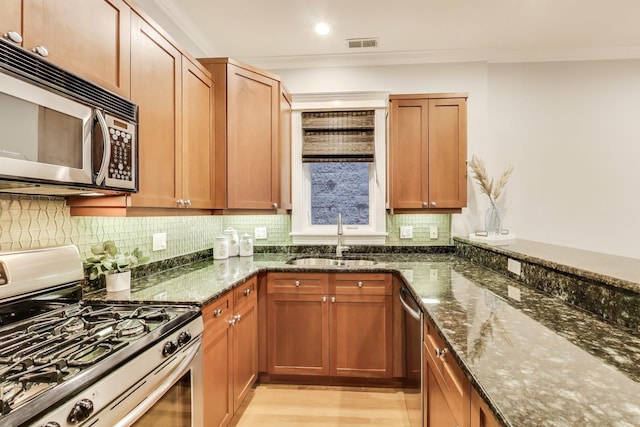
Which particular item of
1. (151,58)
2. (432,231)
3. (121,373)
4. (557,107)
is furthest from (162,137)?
(557,107)

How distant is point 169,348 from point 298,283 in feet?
4.24

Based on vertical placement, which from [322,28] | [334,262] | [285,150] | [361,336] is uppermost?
[322,28]

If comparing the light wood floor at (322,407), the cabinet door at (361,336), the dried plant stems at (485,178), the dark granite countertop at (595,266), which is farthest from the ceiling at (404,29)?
the light wood floor at (322,407)

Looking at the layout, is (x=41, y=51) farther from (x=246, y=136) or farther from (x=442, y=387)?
(x=442, y=387)

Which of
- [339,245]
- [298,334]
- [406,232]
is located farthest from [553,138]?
[298,334]

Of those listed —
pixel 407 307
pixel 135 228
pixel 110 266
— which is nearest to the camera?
pixel 110 266

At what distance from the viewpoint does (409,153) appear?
9.29 ft

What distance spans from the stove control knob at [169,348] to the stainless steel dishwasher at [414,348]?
110 centimetres

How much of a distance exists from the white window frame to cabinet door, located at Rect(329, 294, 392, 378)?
736mm

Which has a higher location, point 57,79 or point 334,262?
point 57,79

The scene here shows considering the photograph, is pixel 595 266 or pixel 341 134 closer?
pixel 595 266

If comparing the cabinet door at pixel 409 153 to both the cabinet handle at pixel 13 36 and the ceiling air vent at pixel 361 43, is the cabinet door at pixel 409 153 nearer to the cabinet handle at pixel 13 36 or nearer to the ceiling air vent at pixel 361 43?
the ceiling air vent at pixel 361 43

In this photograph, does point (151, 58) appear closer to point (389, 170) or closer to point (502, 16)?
point (389, 170)

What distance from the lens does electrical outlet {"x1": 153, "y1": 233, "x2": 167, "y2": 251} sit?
2.22 metres
